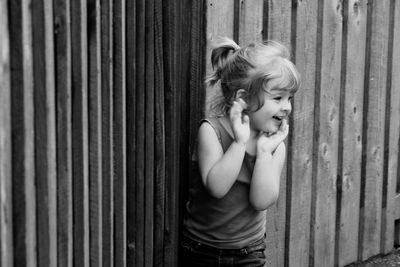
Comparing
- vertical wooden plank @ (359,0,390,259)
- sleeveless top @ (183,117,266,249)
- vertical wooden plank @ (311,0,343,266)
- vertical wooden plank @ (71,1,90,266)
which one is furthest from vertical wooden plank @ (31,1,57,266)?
vertical wooden plank @ (359,0,390,259)

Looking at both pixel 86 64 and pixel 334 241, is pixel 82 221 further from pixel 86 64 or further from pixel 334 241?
pixel 334 241

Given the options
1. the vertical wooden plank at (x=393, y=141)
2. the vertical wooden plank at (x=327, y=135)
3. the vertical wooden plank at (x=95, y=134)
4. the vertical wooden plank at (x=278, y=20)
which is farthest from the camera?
the vertical wooden plank at (x=393, y=141)

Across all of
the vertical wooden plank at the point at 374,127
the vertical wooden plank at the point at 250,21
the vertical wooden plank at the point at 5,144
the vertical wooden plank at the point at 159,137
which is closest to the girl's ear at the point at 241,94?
the vertical wooden plank at the point at 159,137

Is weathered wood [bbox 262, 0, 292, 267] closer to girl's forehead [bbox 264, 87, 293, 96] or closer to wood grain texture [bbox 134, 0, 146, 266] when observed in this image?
girl's forehead [bbox 264, 87, 293, 96]

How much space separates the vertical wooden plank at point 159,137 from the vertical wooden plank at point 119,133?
0.25m

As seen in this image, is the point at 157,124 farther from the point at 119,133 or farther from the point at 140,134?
the point at 119,133

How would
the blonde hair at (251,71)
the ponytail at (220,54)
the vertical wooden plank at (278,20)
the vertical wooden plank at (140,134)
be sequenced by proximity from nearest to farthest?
1. the vertical wooden plank at (140,134)
2. the blonde hair at (251,71)
3. the ponytail at (220,54)
4. the vertical wooden plank at (278,20)

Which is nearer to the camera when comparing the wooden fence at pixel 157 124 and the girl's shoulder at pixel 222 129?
A: the wooden fence at pixel 157 124

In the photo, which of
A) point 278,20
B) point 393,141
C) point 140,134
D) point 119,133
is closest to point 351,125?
point 393,141

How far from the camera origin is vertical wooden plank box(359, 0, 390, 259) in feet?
16.1

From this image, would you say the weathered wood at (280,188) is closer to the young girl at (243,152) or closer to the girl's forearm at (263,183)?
the young girl at (243,152)

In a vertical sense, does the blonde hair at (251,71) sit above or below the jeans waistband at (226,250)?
above

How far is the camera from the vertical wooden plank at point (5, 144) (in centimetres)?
243

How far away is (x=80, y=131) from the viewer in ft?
9.30
